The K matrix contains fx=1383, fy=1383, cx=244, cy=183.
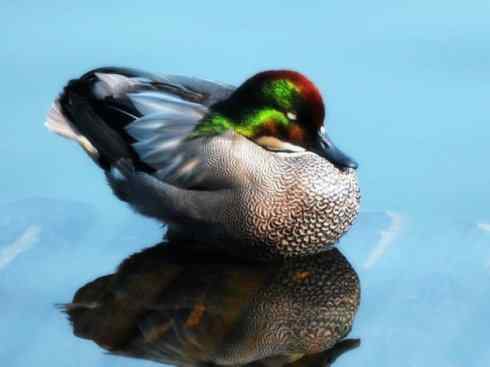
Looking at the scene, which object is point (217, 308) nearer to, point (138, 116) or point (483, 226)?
point (138, 116)

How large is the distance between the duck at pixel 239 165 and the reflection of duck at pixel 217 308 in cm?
14

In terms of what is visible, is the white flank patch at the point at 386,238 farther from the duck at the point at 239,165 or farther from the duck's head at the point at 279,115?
the duck's head at the point at 279,115

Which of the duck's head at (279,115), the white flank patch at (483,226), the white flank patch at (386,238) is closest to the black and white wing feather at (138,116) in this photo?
the duck's head at (279,115)

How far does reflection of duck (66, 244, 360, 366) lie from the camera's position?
4984 millimetres

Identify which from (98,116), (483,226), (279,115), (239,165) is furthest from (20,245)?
(483,226)

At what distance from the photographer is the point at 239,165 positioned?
574cm

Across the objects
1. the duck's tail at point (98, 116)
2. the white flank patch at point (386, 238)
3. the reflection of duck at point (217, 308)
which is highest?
the duck's tail at point (98, 116)

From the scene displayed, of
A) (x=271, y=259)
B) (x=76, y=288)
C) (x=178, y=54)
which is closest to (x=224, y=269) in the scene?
(x=271, y=259)

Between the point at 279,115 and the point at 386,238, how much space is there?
0.71 metres

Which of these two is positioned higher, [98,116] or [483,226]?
[98,116]

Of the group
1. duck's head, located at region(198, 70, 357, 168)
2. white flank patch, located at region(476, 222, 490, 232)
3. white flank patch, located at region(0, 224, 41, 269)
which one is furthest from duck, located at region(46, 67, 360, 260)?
white flank patch, located at region(476, 222, 490, 232)

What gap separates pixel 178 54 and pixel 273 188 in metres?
1.74

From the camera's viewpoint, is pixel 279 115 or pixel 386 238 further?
pixel 386 238

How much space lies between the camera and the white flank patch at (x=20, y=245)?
5.77 metres
